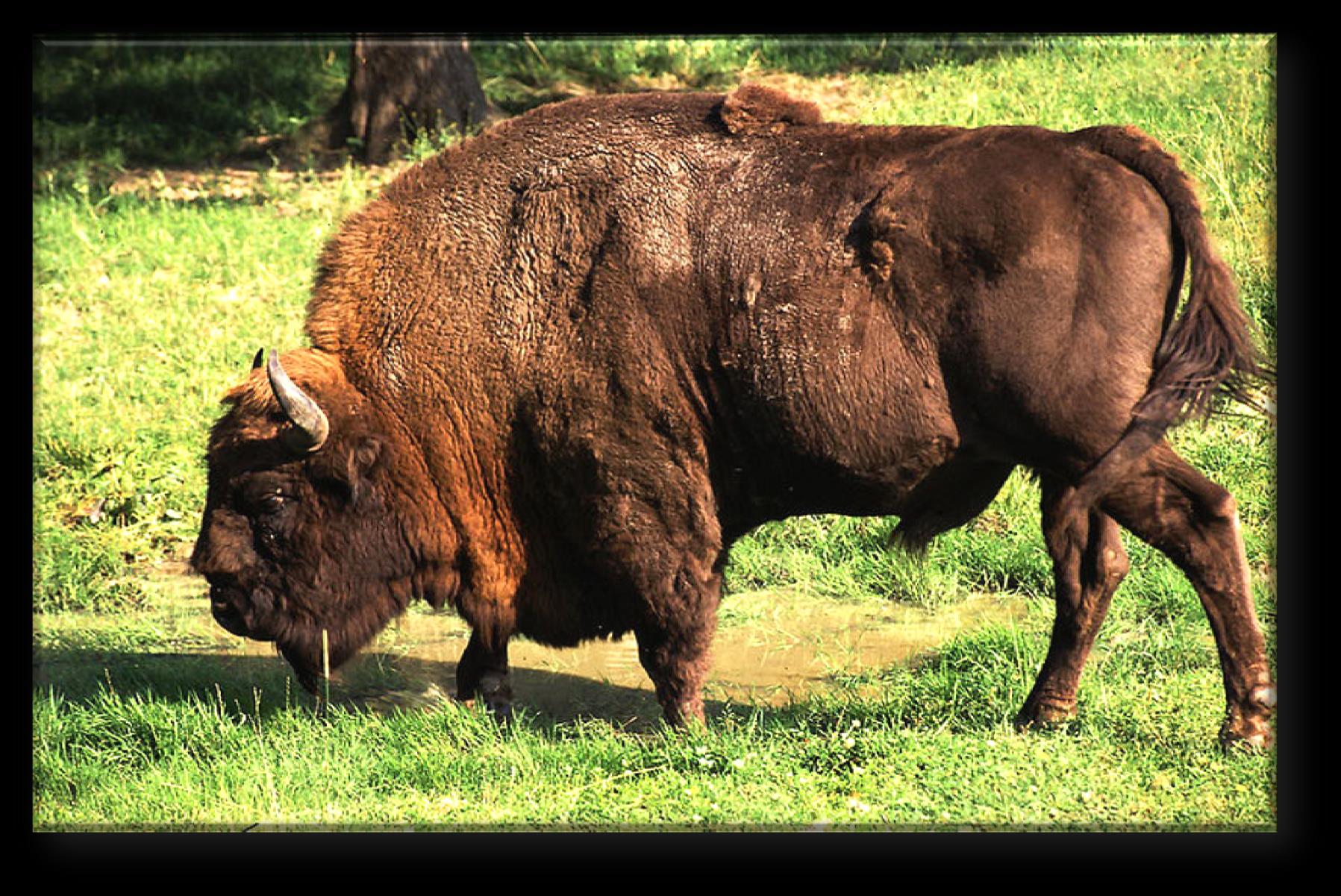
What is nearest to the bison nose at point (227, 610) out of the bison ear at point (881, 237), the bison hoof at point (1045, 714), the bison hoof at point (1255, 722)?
the bison ear at point (881, 237)

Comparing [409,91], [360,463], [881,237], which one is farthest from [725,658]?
[409,91]

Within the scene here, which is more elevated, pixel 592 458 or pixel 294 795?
pixel 592 458

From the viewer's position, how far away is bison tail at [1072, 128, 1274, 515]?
486 cm

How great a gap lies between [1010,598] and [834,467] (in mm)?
2217

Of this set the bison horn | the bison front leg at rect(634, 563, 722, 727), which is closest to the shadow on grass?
the bison front leg at rect(634, 563, 722, 727)

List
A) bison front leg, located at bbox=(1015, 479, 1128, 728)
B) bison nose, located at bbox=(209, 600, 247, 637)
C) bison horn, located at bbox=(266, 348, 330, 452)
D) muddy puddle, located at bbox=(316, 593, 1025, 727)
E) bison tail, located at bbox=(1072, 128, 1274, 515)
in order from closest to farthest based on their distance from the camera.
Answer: bison tail, located at bbox=(1072, 128, 1274, 515), bison horn, located at bbox=(266, 348, 330, 452), bison front leg, located at bbox=(1015, 479, 1128, 728), bison nose, located at bbox=(209, 600, 247, 637), muddy puddle, located at bbox=(316, 593, 1025, 727)

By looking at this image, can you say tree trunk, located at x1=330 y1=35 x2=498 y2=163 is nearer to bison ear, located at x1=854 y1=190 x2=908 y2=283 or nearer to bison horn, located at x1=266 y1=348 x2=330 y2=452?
bison horn, located at x1=266 y1=348 x2=330 y2=452

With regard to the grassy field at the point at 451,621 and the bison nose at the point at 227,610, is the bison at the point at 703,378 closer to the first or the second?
the bison nose at the point at 227,610

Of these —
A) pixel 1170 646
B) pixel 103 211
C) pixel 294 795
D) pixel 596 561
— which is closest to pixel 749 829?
pixel 596 561

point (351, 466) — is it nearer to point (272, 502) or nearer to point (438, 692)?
point (272, 502)

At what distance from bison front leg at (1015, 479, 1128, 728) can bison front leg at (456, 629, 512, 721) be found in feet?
6.49

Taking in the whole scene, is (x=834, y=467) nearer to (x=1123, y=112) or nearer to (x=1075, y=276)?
(x=1075, y=276)

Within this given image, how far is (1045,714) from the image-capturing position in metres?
5.60

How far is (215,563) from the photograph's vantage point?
18.5ft
